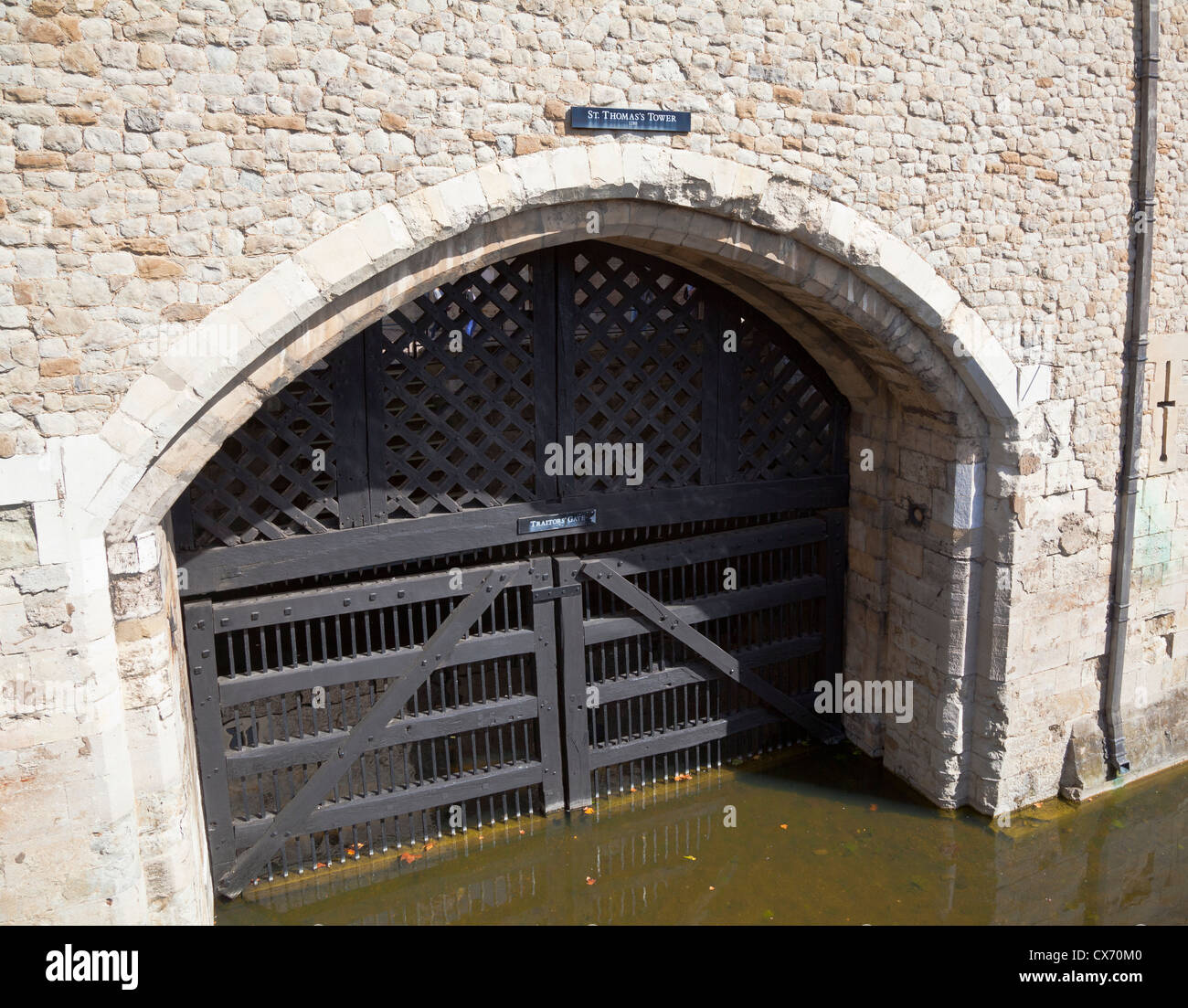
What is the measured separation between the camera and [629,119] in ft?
16.3

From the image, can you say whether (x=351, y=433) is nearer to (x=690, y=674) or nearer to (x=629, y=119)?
(x=629, y=119)

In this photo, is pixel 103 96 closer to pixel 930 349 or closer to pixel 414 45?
pixel 414 45

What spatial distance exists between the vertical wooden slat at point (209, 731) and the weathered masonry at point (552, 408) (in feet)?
0.08

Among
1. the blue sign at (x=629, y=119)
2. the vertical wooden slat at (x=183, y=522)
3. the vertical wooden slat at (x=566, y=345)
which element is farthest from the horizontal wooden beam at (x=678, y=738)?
the blue sign at (x=629, y=119)

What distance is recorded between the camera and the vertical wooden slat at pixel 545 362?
601 centimetres

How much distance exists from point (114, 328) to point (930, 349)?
13.9 ft

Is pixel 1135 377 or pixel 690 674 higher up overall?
pixel 1135 377

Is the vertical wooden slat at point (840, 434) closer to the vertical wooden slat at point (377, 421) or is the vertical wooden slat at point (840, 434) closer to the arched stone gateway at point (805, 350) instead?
the arched stone gateway at point (805, 350)

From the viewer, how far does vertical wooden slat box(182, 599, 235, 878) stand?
5.56 meters

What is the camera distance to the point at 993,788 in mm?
6645

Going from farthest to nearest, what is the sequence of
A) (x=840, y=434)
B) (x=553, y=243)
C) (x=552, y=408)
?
(x=840, y=434), (x=552, y=408), (x=553, y=243)

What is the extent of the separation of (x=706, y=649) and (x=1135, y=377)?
3123mm

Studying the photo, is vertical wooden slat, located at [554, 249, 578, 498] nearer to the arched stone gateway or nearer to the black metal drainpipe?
the arched stone gateway

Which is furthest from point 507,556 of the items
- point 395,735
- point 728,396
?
point 728,396
